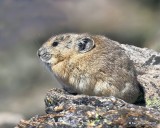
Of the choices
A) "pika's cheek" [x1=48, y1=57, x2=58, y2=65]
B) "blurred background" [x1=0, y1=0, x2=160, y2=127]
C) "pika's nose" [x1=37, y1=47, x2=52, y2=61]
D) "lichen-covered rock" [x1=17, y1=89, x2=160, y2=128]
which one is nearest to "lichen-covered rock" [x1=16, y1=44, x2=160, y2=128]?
"lichen-covered rock" [x1=17, y1=89, x2=160, y2=128]

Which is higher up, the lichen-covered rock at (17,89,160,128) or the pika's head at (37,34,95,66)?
the pika's head at (37,34,95,66)

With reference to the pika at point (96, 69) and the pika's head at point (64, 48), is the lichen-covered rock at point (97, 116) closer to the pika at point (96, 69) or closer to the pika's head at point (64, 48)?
the pika at point (96, 69)

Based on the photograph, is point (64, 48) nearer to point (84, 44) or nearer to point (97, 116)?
point (84, 44)

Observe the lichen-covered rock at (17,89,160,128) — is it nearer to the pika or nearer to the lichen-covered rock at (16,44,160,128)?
the lichen-covered rock at (16,44,160,128)

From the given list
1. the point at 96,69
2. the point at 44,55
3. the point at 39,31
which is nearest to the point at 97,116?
the point at 96,69

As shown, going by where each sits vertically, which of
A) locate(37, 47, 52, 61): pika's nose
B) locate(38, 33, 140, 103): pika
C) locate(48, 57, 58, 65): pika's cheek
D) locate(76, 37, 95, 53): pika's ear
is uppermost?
locate(37, 47, 52, 61): pika's nose

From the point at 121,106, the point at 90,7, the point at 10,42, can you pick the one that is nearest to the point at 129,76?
the point at 121,106

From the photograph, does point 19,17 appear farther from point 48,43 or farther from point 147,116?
point 147,116
